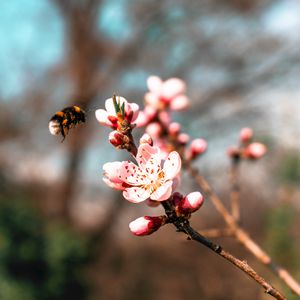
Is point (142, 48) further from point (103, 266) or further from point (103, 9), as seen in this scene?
point (103, 266)

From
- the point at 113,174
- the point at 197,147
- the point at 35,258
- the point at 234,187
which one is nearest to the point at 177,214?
the point at 113,174

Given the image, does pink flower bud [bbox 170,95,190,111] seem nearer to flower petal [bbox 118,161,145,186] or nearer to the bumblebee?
the bumblebee

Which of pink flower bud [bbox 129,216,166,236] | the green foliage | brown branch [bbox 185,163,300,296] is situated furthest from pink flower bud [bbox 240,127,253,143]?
the green foliage

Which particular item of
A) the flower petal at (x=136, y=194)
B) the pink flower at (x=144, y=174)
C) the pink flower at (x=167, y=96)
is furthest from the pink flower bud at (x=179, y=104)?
the flower petal at (x=136, y=194)

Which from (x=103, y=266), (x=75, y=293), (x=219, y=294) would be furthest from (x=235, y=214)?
(x=103, y=266)

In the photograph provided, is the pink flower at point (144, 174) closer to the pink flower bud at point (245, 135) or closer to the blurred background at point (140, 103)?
the pink flower bud at point (245, 135)

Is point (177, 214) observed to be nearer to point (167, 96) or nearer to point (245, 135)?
point (167, 96)
